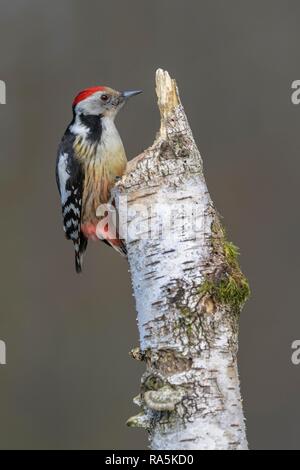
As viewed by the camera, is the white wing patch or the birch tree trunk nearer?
the birch tree trunk

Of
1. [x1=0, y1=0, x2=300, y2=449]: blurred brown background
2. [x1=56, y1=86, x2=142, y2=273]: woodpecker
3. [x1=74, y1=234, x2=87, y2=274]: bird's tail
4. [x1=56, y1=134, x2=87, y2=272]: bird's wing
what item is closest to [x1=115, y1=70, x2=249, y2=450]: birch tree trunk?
[x1=56, y1=86, x2=142, y2=273]: woodpecker

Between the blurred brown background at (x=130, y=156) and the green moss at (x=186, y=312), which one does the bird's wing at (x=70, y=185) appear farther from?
the blurred brown background at (x=130, y=156)

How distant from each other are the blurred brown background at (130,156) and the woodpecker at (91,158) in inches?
93.2

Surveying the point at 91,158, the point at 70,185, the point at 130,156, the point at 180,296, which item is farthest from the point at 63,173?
the point at 130,156

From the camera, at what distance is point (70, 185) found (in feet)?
14.4

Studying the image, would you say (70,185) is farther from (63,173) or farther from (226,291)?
(226,291)

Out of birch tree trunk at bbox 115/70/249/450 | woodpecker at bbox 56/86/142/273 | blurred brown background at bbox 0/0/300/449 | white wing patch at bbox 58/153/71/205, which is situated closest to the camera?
birch tree trunk at bbox 115/70/249/450

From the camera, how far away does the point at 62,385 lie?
6859 millimetres

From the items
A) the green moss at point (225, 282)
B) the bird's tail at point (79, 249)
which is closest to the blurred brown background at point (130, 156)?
the bird's tail at point (79, 249)

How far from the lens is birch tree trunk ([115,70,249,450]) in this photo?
279cm

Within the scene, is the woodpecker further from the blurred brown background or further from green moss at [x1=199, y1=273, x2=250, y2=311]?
the blurred brown background

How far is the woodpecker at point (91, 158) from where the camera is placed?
14.0 feet

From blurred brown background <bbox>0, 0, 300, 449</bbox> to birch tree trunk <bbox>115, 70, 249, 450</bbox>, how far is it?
352 centimetres

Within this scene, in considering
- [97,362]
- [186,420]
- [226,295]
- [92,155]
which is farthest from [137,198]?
[97,362]
